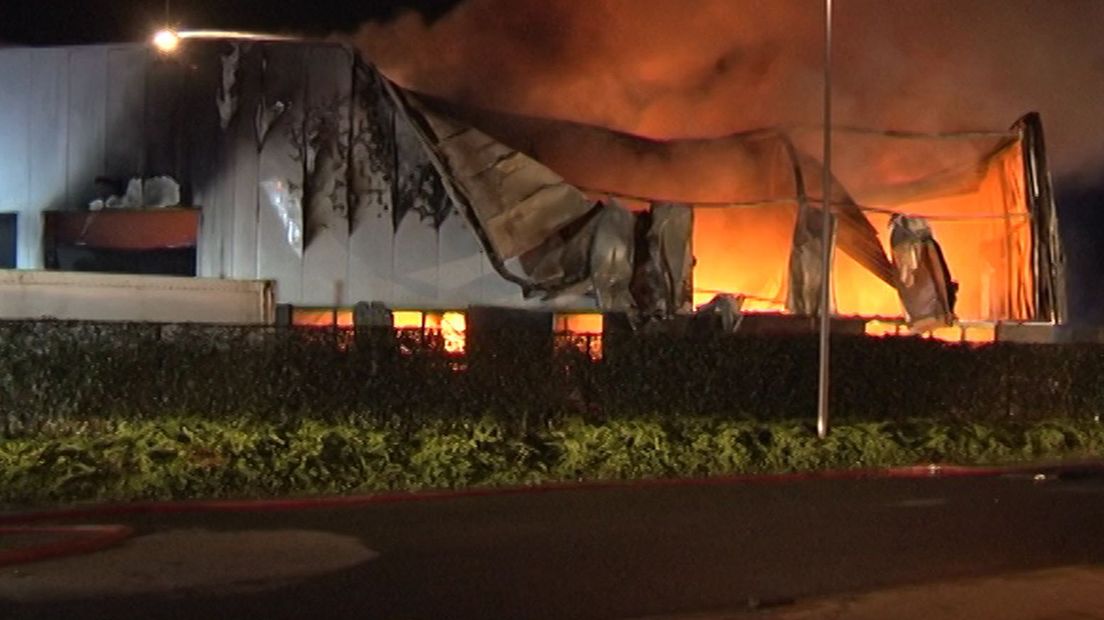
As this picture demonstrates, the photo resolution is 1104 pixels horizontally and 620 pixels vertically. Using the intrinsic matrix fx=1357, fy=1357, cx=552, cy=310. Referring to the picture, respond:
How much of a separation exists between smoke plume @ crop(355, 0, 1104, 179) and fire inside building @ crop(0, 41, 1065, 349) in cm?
170

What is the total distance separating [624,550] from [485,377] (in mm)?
6682

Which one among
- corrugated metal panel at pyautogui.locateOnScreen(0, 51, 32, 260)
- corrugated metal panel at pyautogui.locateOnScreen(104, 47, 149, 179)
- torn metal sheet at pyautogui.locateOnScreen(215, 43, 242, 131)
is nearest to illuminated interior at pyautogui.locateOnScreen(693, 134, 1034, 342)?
torn metal sheet at pyautogui.locateOnScreen(215, 43, 242, 131)

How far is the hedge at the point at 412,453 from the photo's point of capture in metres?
14.4

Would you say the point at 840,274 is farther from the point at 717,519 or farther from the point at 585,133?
the point at 717,519

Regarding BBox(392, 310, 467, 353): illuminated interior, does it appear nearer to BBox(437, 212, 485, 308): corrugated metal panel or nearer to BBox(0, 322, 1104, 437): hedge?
BBox(437, 212, 485, 308): corrugated metal panel

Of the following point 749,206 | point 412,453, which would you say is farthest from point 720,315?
point 412,453

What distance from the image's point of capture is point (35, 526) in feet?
40.2

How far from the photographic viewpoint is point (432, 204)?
21.8 metres

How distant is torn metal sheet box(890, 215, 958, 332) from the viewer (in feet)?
74.9

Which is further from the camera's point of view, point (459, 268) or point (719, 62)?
point (719, 62)

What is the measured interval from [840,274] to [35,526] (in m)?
15.8

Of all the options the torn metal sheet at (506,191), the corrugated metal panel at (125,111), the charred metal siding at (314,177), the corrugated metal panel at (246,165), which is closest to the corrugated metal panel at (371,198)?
the charred metal siding at (314,177)

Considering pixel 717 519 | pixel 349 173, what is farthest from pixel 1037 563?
pixel 349 173

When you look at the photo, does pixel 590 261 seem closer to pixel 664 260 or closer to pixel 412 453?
pixel 664 260
